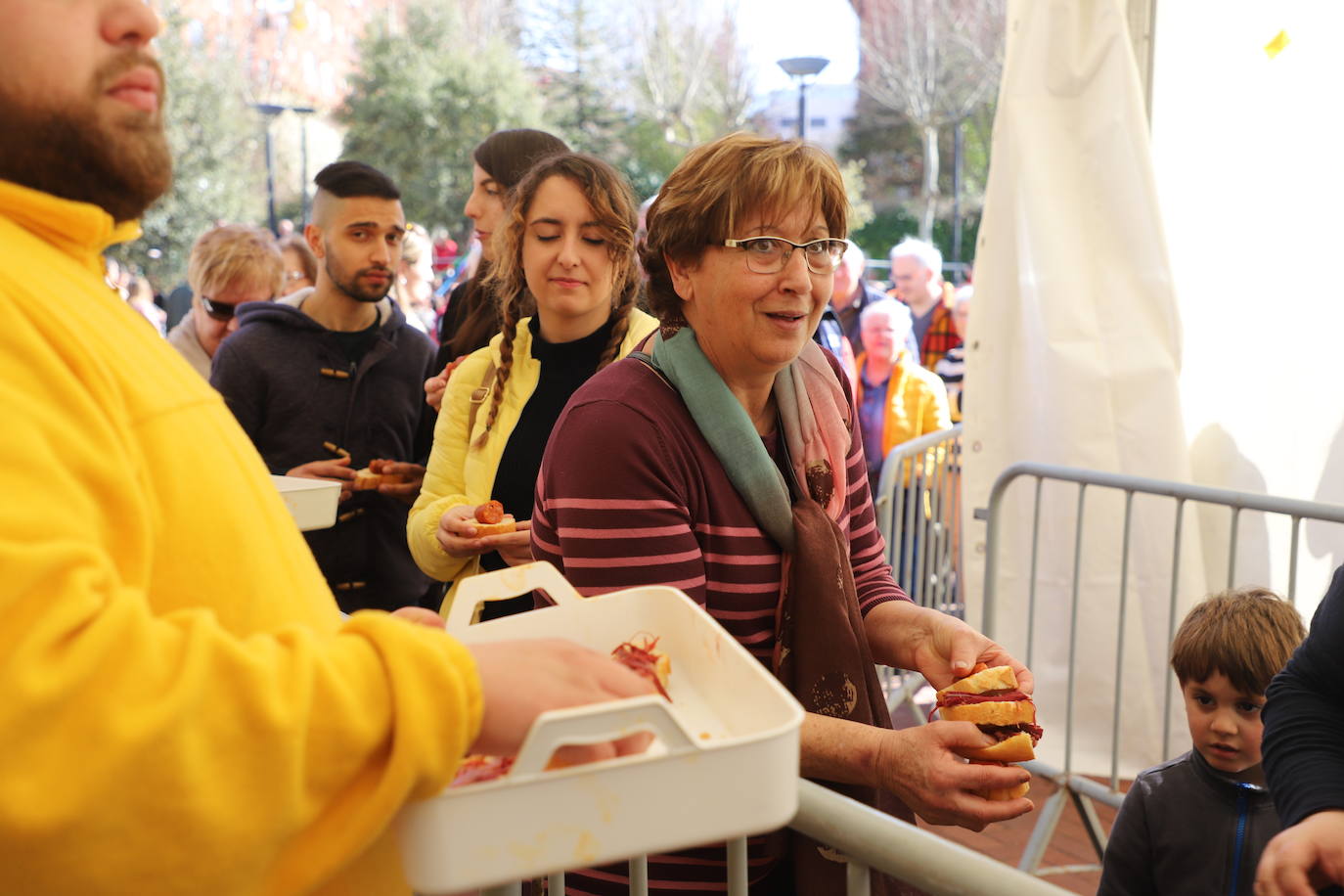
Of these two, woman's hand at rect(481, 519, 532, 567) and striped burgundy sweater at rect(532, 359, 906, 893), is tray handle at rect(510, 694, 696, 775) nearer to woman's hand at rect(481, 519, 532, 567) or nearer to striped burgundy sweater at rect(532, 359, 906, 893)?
striped burgundy sweater at rect(532, 359, 906, 893)

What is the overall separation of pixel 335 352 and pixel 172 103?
80.8ft

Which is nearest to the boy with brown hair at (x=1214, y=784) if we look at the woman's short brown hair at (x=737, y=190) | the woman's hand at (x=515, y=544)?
the woman's short brown hair at (x=737, y=190)

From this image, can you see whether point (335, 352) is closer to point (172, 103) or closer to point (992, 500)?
point (992, 500)

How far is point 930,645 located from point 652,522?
1.93 ft

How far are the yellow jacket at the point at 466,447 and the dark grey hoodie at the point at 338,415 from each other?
0.80 metres

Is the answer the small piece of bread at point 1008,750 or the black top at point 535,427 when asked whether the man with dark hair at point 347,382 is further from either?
the small piece of bread at point 1008,750

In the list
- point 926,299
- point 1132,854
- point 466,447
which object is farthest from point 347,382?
point 926,299

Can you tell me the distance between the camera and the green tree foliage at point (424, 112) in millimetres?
30547

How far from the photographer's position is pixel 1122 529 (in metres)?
4.03

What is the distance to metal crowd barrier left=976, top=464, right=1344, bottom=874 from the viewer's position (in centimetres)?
329

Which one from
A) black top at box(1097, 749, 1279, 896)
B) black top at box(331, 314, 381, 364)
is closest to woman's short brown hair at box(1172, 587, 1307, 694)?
black top at box(1097, 749, 1279, 896)

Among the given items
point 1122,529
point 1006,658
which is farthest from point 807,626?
point 1122,529

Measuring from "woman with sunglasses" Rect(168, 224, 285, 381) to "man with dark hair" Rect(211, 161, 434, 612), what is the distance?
3.02ft

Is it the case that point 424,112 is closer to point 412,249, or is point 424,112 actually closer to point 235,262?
point 412,249
